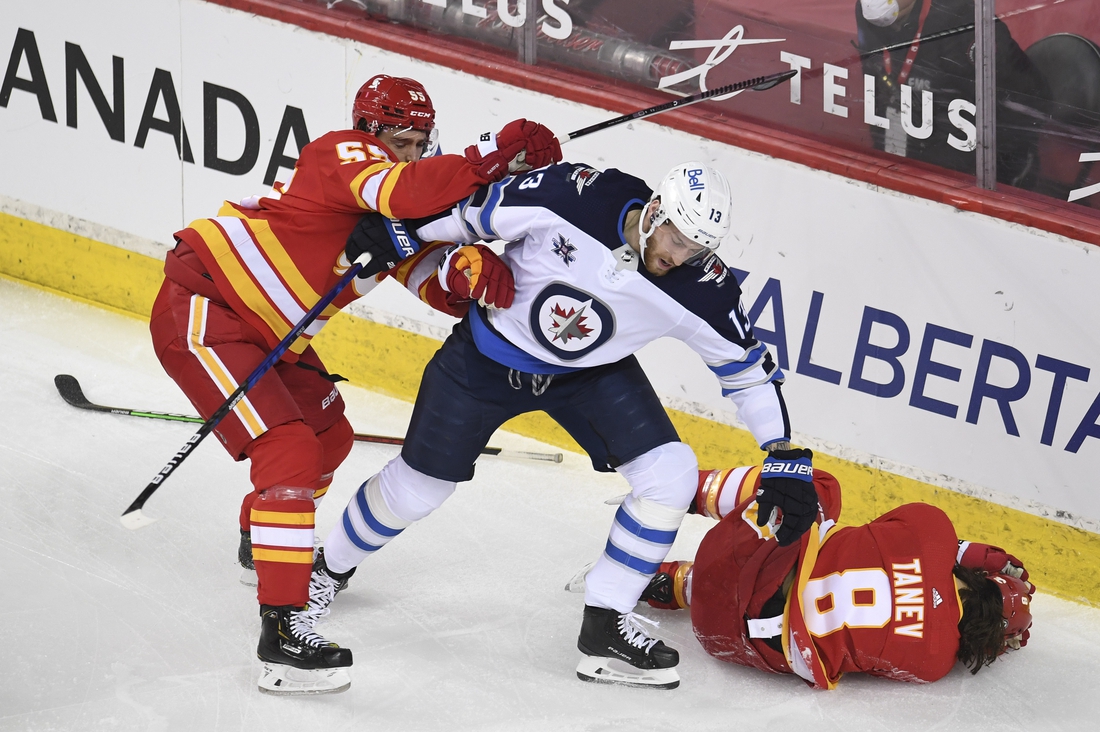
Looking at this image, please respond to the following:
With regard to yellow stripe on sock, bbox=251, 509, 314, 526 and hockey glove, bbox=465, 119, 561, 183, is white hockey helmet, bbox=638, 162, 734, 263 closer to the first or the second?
hockey glove, bbox=465, 119, 561, 183

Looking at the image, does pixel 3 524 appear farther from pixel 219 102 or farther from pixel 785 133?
pixel 785 133

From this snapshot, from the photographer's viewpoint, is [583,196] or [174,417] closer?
[583,196]

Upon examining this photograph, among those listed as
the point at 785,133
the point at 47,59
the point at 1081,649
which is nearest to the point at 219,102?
the point at 47,59

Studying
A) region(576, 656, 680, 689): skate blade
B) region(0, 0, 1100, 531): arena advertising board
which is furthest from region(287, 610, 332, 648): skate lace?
region(0, 0, 1100, 531): arena advertising board

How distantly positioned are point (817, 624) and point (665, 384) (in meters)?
1.29

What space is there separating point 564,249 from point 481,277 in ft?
0.60

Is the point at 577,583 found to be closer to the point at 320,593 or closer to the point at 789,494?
the point at 320,593

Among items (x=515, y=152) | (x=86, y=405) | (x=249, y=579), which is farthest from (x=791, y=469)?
(x=86, y=405)

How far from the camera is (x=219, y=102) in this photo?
4.51 m

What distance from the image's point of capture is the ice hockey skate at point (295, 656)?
2820 mm

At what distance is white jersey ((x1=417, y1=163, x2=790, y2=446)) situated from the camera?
2777mm

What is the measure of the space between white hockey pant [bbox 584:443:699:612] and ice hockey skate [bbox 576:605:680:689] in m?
0.04

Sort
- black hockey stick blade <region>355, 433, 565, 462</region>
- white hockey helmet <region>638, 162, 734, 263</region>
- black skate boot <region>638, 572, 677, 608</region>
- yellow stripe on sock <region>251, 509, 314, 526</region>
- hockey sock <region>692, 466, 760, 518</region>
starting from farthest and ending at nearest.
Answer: black hockey stick blade <region>355, 433, 565, 462</region> → black skate boot <region>638, 572, 677, 608</region> → hockey sock <region>692, 466, 760, 518</region> → yellow stripe on sock <region>251, 509, 314, 526</region> → white hockey helmet <region>638, 162, 734, 263</region>

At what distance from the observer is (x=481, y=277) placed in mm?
2803
